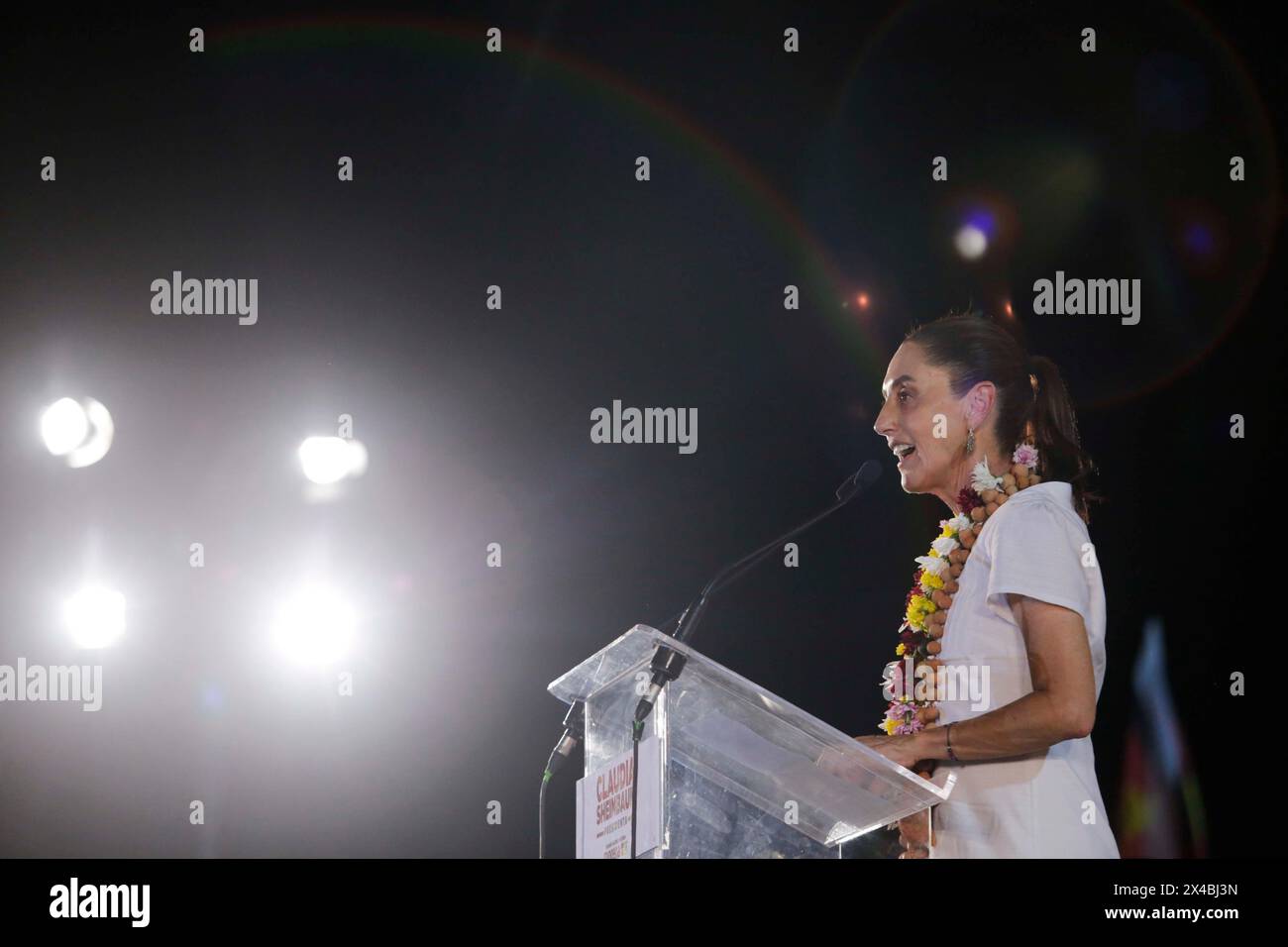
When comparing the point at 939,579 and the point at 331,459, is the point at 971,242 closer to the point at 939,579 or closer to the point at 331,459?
the point at 939,579

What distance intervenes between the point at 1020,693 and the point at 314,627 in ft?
6.52

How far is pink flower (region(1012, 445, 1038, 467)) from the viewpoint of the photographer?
10.2 ft

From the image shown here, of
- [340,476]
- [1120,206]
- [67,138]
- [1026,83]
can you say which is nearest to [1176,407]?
[1120,206]

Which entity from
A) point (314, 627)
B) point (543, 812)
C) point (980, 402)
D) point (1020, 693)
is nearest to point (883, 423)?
point (980, 402)

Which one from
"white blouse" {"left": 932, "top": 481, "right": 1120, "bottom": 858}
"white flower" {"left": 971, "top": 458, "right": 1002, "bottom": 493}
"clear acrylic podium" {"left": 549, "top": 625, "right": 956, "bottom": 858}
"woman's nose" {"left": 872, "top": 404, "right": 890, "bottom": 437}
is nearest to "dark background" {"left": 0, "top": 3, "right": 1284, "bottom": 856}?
"woman's nose" {"left": 872, "top": 404, "right": 890, "bottom": 437}

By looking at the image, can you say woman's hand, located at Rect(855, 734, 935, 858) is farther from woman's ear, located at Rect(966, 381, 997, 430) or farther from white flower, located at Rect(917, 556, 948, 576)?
woman's ear, located at Rect(966, 381, 997, 430)

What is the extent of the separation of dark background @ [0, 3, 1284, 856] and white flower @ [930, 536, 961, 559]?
47cm

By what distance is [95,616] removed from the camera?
368 centimetres

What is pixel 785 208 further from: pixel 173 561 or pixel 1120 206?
pixel 173 561

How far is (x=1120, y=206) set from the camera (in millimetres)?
3695

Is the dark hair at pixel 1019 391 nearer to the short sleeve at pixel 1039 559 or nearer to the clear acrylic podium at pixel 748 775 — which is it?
the short sleeve at pixel 1039 559

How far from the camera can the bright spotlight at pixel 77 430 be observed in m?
3.73

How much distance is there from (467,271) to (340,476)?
0.70 m

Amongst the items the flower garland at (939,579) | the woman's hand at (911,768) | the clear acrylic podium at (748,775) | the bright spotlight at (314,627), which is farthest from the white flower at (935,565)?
the bright spotlight at (314,627)
